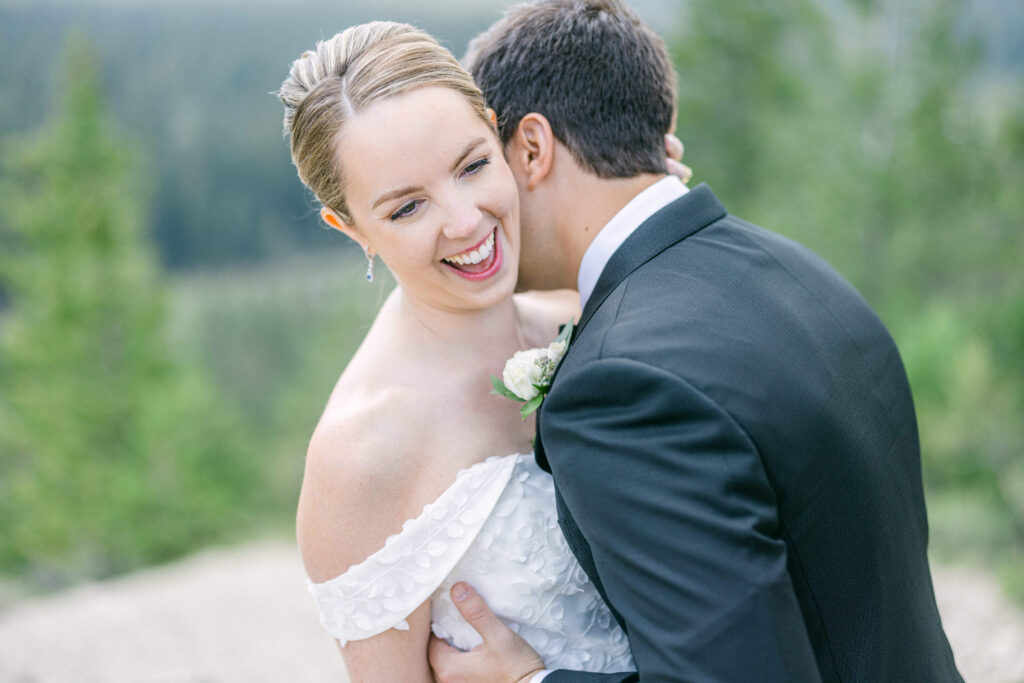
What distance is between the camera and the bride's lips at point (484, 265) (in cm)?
238

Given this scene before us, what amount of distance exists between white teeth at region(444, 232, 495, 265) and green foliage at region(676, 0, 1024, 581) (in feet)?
23.4

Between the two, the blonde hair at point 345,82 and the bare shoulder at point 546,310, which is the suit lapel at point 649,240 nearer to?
the blonde hair at point 345,82

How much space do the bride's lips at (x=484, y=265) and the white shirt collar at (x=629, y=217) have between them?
0.80 ft

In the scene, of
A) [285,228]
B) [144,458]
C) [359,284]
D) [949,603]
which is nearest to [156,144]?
[285,228]

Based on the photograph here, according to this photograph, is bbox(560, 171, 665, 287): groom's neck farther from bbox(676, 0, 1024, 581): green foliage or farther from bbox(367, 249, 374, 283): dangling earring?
bbox(676, 0, 1024, 581): green foliage

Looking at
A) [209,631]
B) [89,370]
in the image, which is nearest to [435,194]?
[209,631]

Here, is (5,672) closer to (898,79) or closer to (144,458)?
(144,458)

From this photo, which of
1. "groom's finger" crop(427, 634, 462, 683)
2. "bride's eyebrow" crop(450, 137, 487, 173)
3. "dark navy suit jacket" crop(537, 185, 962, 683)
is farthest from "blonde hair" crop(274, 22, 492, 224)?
"groom's finger" crop(427, 634, 462, 683)

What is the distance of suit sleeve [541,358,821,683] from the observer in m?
1.63

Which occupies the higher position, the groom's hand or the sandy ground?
the groom's hand

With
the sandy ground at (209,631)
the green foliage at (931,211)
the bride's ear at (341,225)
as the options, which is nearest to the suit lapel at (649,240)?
the bride's ear at (341,225)

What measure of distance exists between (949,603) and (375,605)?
6873 mm

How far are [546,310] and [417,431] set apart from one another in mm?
799

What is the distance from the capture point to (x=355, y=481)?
7.50ft
